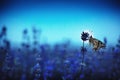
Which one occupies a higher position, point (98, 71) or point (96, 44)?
point (96, 44)

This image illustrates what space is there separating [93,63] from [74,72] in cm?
207

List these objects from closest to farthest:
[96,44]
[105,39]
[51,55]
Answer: [96,44]
[105,39]
[51,55]

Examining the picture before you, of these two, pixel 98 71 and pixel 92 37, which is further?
pixel 98 71

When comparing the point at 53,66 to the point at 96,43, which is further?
the point at 53,66

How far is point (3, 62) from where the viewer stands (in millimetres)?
7215

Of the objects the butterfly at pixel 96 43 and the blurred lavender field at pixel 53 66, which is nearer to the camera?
the butterfly at pixel 96 43

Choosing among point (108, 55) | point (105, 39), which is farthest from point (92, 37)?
point (108, 55)

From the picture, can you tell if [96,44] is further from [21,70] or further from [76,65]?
[21,70]

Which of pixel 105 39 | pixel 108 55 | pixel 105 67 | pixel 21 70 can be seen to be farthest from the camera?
pixel 108 55

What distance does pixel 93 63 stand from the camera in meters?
8.81

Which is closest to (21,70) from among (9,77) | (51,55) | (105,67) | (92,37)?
(9,77)

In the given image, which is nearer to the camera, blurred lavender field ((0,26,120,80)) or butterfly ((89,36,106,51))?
butterfly ((89,36,106,51))

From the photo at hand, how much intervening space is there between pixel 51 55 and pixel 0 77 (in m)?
3.52

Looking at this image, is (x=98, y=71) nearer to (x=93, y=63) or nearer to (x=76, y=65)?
(x=93, y=63)
